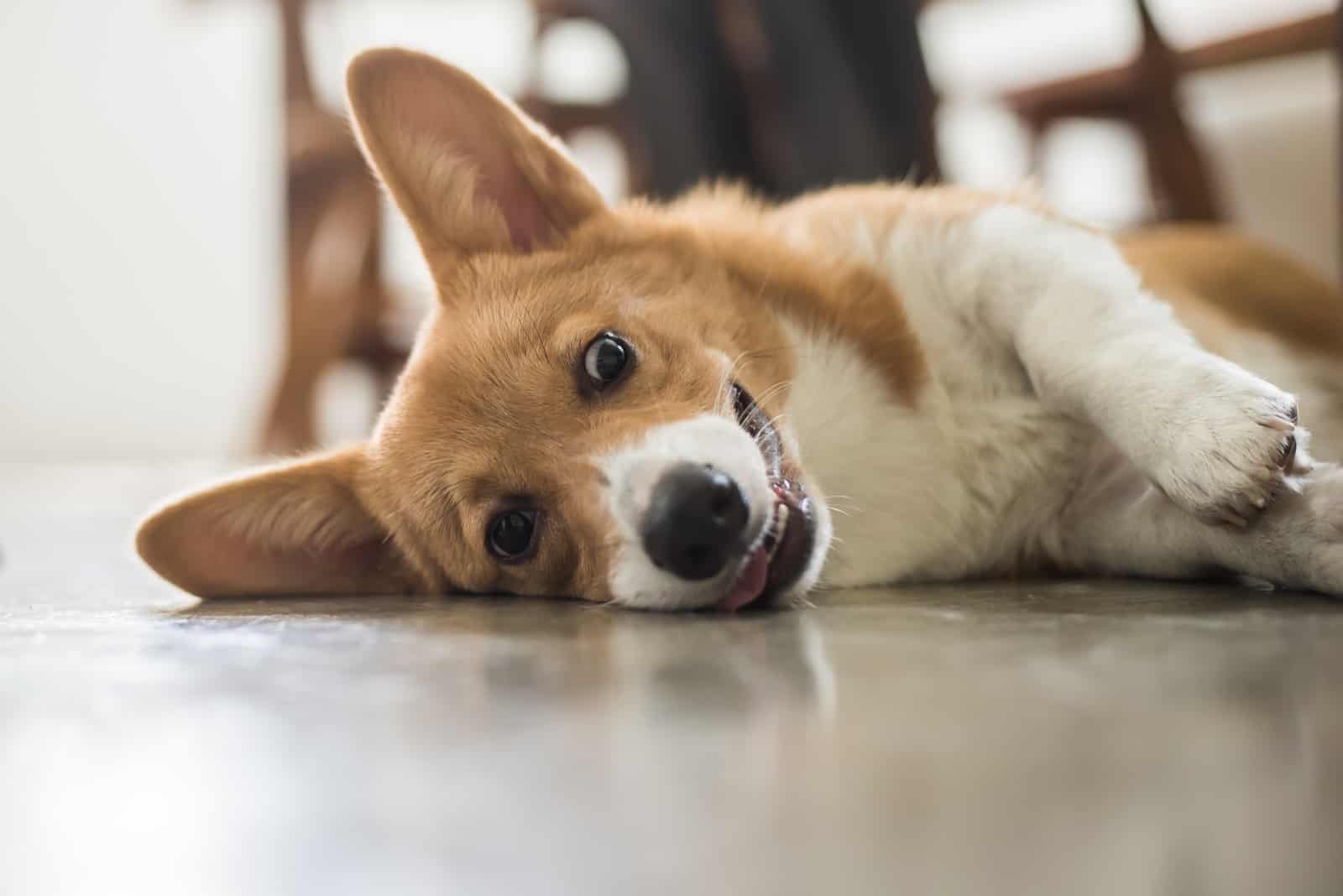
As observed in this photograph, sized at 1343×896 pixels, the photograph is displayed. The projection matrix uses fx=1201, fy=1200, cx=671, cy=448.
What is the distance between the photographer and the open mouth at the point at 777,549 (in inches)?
56.8

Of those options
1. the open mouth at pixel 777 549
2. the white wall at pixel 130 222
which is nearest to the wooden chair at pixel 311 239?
the white wall at pixel 130 222

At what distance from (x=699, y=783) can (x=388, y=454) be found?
1.13 metres

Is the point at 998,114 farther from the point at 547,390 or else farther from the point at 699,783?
the point at 699,783

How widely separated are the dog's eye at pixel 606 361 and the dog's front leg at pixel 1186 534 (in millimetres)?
693

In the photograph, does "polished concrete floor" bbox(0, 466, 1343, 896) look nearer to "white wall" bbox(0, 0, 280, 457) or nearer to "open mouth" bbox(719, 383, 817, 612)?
"open mouth" bbox(719, 383, 817, 612)

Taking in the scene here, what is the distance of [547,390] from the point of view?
1.63m

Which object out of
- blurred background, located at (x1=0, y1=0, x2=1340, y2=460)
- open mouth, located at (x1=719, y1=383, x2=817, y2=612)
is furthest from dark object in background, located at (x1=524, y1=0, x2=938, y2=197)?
open mouth, located at (x1=719, y1=383, x2=817, y2=612)

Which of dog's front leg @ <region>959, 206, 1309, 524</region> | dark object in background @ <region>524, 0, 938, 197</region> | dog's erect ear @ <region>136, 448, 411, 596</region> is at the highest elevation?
dark object in background @ <region>524, 0, 938, 197</region>

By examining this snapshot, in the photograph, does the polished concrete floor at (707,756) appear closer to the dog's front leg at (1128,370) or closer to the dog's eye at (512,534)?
the dog's front leg at (1128,370)

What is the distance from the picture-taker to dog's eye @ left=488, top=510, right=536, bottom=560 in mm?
1669

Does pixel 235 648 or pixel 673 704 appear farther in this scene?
pixel 235 648

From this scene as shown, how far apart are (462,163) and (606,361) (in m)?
0.51

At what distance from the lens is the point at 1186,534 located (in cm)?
155

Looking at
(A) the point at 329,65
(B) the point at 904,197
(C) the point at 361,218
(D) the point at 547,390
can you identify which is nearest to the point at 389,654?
(D) the point at 547,390
